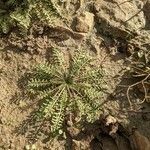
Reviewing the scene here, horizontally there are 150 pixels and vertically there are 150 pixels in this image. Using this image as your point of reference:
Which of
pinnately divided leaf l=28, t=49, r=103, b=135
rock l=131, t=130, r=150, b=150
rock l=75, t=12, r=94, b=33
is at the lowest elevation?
rock l=131, t=130, r=150, b=150

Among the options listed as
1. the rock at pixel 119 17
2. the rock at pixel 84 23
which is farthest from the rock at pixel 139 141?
the rock at pixel 84 23

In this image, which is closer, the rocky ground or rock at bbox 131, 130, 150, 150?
rock at bbox 131, 130, 150, 150

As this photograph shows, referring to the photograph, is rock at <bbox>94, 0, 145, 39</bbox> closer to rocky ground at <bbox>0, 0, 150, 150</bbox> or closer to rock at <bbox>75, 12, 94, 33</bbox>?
rocky ground at <bbox>0, 0, 150, 150</bbox>

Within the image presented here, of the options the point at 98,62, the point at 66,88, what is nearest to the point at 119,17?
the point at 98,62

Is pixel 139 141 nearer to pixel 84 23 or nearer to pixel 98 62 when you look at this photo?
pixel 98 62

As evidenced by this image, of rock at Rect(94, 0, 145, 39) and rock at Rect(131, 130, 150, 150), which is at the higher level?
rock at Rect(94, 0, 145, 39)

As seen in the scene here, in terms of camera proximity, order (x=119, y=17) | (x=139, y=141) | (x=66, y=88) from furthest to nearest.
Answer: (x=119, y=17), (x=66, y=88), (x=139, y=141)

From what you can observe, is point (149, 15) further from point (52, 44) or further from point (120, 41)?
point (52, 44)

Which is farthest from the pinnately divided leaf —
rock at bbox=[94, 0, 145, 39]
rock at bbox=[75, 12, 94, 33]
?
rock at bbox=[94, 0, 145, 39]

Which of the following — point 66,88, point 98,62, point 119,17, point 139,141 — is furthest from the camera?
point 119,17

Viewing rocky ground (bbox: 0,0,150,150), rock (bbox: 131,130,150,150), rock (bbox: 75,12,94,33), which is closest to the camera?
rock (bbox: 131,130,150,150)
